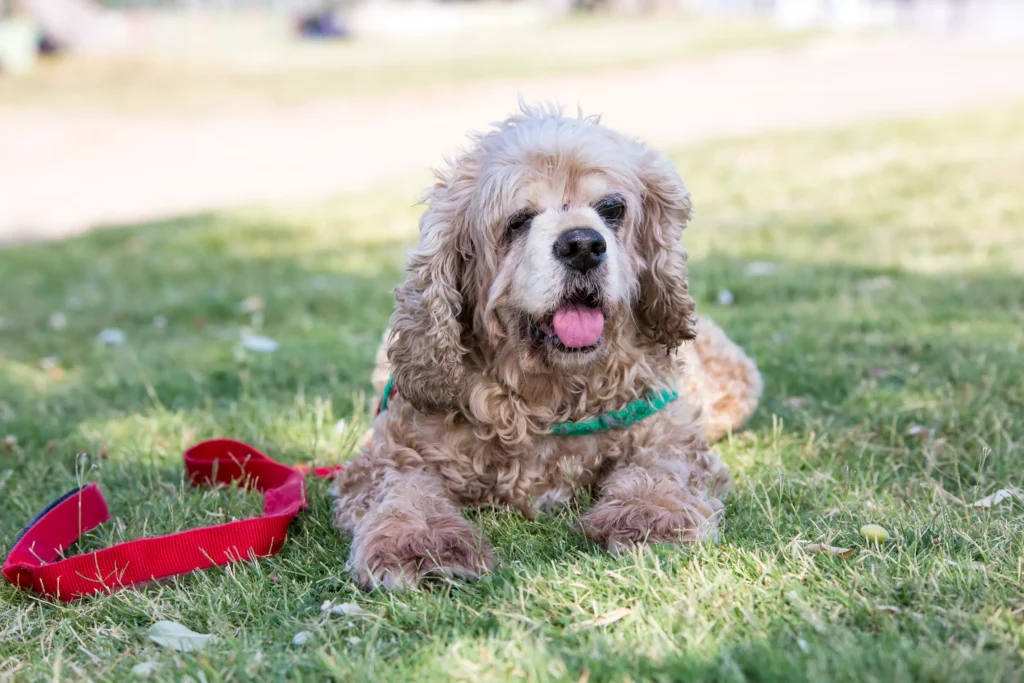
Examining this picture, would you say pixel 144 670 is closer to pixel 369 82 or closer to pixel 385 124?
pixel 385 124

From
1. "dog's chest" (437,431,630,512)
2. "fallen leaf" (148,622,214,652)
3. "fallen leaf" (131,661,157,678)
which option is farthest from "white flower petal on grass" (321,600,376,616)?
"dog's chest" (437,431,630,512)

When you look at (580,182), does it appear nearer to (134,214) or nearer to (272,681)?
(272,681)

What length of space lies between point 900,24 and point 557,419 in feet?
123

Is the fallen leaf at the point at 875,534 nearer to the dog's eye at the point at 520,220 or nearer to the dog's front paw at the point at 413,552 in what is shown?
the dog's front paw at the point at 413,552

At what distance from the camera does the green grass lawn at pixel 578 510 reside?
2543mm

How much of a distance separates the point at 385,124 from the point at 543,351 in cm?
1915

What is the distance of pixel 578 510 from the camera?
11.4 feet

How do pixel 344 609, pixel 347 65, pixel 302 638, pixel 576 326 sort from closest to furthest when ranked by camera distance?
pixel 302 638 < pixel 344 609 < pixel 576 326 < pixel 347 65

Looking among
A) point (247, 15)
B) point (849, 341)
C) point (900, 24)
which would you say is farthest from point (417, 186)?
point (247, 15)

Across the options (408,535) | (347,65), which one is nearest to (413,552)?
(408,535)

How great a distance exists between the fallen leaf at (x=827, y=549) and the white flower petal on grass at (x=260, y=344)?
13.1ft

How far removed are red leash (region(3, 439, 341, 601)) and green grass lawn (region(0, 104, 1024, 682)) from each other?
0.07m

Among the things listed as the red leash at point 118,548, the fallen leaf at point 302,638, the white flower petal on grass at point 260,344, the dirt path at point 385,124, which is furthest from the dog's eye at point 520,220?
the dirt path at point 385,124

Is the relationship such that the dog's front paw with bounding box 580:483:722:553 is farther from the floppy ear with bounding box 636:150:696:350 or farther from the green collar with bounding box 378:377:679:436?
the floppy ear with bounding box 636:150:696:350
